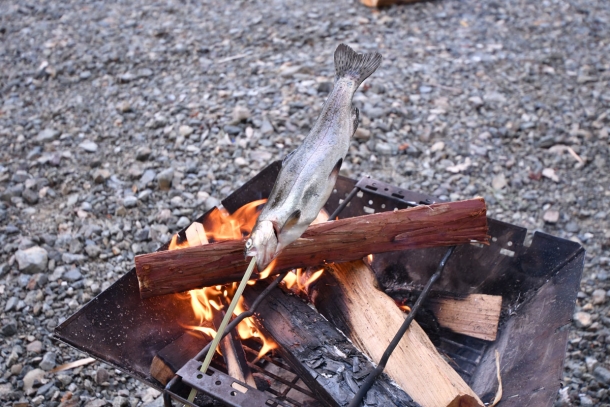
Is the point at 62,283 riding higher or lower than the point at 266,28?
lower

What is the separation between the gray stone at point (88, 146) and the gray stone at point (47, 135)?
0.78 ft

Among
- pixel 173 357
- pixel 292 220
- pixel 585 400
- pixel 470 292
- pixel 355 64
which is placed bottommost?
pixel 585 400

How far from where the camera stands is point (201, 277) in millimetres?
2090

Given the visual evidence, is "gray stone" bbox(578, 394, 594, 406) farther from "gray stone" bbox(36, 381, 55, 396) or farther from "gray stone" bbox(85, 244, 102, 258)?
"gray stone" bbox(85, 244, 102, 258)

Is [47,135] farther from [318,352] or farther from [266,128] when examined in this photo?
[318,352]

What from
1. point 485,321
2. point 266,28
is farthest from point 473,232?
point 266,28

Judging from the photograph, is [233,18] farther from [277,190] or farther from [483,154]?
[277,190]

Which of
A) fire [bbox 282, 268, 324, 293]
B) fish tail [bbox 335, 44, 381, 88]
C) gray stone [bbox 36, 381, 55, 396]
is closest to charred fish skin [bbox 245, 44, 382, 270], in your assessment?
fish tail [bbox 335, 44, 381, 88]

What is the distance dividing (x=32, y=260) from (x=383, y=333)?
209 centimetres

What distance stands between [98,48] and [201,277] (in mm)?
3930

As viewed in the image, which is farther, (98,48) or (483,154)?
(98,48)

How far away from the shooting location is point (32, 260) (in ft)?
10.5

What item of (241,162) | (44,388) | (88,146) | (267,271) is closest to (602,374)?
(267,271)

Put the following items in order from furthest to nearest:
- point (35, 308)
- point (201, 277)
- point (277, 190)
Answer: point (35, 308) < point (201, 277) < point (277, 190)
